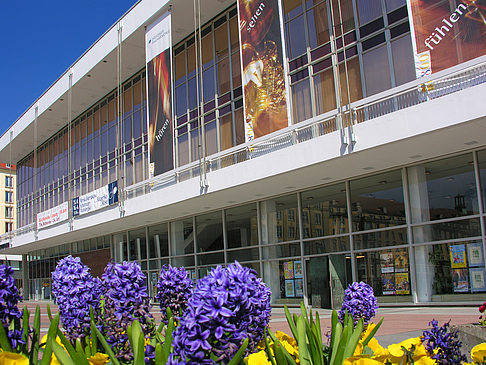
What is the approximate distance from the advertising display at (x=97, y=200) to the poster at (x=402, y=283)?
15422mm

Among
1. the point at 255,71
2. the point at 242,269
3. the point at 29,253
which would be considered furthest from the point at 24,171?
the point at 242,269

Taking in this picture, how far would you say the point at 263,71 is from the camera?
1961 centimetres

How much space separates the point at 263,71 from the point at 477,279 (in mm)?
10231

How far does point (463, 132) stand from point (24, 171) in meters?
42.5

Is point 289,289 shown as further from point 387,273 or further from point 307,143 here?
point 307,143

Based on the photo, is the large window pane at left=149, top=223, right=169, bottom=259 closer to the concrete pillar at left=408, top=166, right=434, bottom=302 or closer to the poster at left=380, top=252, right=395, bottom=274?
the poster at left=380, top=252, right=395, bottom=274

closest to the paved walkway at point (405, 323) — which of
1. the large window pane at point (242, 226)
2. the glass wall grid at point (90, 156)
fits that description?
the large window pane at point (242, 226)

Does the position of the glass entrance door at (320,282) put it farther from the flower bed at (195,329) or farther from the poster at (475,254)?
the flower bed at (195,329)

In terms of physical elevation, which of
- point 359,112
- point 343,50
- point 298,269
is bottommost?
point 298,269

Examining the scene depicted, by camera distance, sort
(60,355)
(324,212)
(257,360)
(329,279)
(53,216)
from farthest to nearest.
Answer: (53,216) → (324,212) → (329,279) → (60,355) → (257,360)

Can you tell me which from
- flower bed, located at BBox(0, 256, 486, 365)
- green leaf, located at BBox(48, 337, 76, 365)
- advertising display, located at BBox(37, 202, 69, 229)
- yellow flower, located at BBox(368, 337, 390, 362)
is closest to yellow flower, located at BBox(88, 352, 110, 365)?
flower bed, located at BBox(0, 256, 486, 365)

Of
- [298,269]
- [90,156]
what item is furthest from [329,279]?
[90,156]

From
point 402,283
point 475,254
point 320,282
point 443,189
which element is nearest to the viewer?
point 475,254

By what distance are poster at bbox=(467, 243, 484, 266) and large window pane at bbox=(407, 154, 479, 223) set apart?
0.98 m
